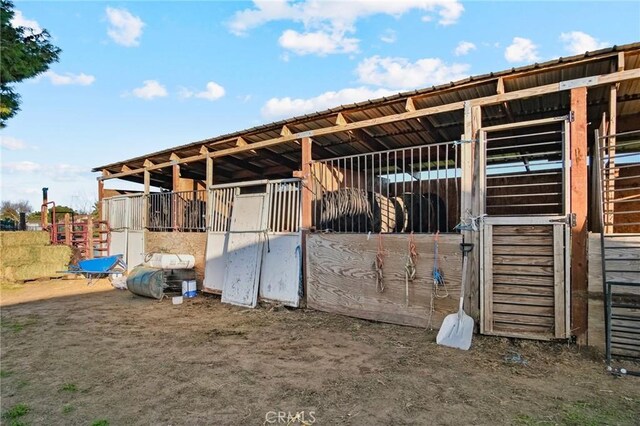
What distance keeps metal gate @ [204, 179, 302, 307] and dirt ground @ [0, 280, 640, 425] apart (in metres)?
0.97

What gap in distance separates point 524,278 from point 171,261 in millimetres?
6132

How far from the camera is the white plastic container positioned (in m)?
7.04

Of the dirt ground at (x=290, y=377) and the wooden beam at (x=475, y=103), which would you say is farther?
the wooden beam at (x=475, y=103)

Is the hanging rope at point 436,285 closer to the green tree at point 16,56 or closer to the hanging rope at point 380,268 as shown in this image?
the hanging rope at point 380,268

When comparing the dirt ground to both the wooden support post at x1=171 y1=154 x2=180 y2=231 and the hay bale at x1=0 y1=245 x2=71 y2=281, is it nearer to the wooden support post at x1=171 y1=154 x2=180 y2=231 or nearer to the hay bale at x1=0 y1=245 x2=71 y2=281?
the wooden support post at x1=171 y1=154 x2=180 y2=231

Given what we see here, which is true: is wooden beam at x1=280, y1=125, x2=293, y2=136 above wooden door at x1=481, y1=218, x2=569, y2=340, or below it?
above

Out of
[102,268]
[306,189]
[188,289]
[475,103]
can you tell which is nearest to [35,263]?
[102,268]

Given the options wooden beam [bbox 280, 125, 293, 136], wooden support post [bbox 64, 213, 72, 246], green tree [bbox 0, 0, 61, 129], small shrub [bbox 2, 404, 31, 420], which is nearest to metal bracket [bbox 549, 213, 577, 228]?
wooden beam [bbox 280, 125, 293, 136]

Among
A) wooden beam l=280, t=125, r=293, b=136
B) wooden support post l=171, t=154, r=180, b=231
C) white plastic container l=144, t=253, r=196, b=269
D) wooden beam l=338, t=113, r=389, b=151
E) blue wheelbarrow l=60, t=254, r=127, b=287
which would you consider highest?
wooden beam l=280, t=125, r=293, b=136

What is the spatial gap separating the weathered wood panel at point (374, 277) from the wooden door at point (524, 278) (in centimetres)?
39

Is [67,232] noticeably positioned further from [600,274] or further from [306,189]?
[600,274]

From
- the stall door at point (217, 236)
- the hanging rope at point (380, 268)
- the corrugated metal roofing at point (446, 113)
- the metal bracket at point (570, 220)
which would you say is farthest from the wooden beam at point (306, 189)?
the metal bracket at point (570, 220)

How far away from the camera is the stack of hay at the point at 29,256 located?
867 centimetres

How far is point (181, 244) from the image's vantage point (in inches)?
314
